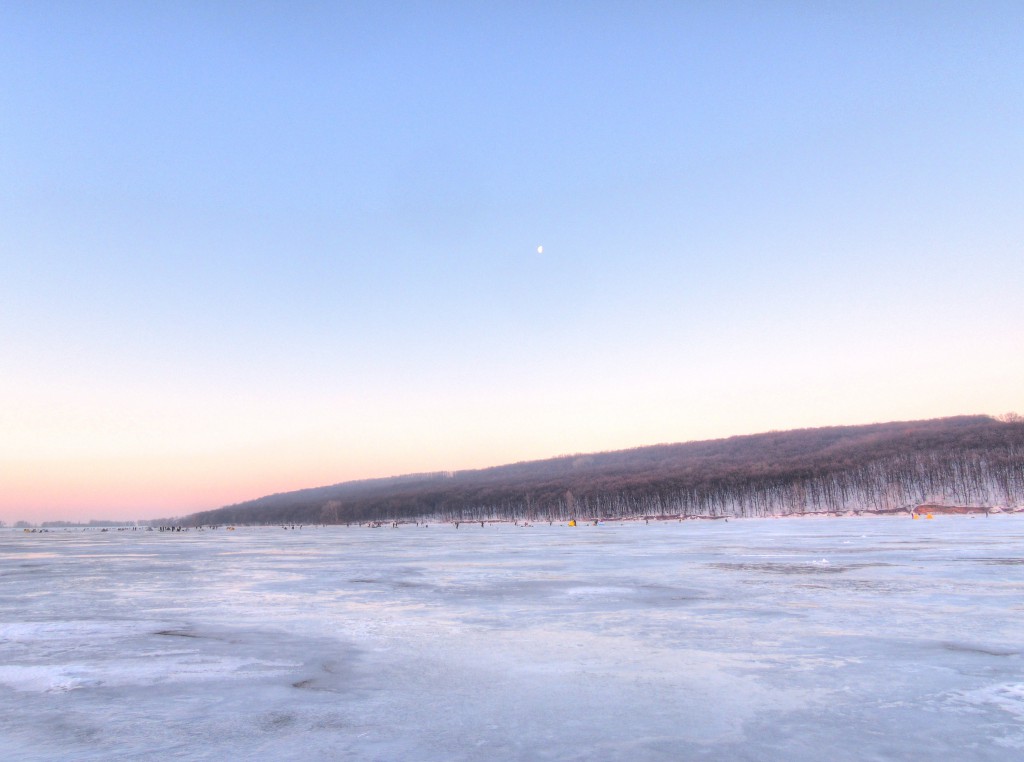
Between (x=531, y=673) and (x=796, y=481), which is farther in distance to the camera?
(x=796, y=481)

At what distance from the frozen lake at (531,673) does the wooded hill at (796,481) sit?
90781mm

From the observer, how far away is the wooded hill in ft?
325

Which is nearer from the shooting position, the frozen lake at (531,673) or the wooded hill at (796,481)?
the frozen lake at (531,673)

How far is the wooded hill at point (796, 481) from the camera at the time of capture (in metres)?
99.1

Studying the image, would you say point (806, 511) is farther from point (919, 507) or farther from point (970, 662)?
point (970, 662)

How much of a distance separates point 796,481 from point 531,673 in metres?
117

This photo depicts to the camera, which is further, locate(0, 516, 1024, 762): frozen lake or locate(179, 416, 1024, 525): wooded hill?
locate(179, 416, 1024, 525): wooded hill

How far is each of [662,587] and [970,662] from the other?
25.8 feet

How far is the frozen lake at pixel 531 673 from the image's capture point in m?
4.92

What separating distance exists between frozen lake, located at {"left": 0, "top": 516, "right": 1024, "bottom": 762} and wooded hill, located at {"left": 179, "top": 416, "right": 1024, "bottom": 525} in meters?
90.8

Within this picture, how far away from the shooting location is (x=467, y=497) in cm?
17738

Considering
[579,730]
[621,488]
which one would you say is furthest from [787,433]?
[579,730]

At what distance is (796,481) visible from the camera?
112 meters

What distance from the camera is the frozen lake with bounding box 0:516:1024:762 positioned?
492 cm
